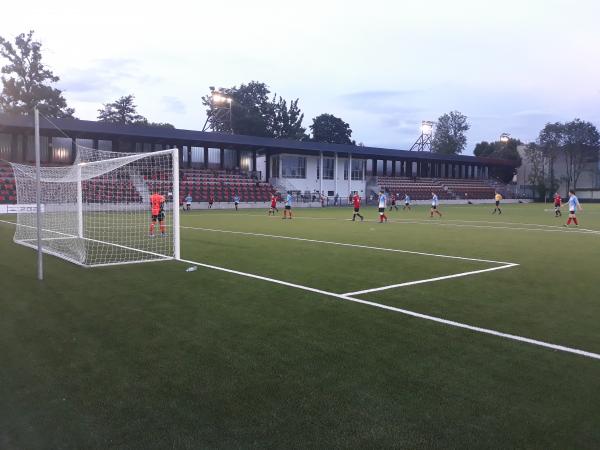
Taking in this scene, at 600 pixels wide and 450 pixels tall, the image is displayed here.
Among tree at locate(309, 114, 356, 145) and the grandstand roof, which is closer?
the grandstand roof

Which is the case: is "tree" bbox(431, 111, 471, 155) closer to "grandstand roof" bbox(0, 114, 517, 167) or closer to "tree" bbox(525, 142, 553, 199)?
"tree" bbox(525, 142, 553, 199)

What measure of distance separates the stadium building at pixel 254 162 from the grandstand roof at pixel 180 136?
74 millimetres

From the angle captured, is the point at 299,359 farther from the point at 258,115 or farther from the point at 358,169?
the point at 258,115

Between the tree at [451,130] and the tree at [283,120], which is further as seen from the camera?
the tree at [451,130]

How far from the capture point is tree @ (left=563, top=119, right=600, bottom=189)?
81750 millimetres

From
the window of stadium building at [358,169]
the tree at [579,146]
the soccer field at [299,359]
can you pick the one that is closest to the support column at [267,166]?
the window of stadium building at [358,169]

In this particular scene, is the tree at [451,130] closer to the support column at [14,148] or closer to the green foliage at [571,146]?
the green foliage at [571,146]

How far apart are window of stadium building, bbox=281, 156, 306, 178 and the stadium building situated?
13cm

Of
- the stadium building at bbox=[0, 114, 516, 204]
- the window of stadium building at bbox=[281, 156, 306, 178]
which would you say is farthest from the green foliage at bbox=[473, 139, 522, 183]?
the window of stadium building at bbox=[281, 156, 306, 178]

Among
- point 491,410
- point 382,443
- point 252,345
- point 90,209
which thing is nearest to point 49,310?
point 252,345

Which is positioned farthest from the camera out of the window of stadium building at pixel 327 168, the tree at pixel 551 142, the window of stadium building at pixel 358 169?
the tree at pixel 551 142

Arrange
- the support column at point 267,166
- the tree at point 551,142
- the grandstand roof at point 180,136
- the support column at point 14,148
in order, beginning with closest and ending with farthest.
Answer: the grandstand roof at point 180,136, the support column at point 14,148, the support column at point 267,166, the tree at point 551,142

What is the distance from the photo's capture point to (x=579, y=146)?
81.8m

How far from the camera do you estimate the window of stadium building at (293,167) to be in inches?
2333
